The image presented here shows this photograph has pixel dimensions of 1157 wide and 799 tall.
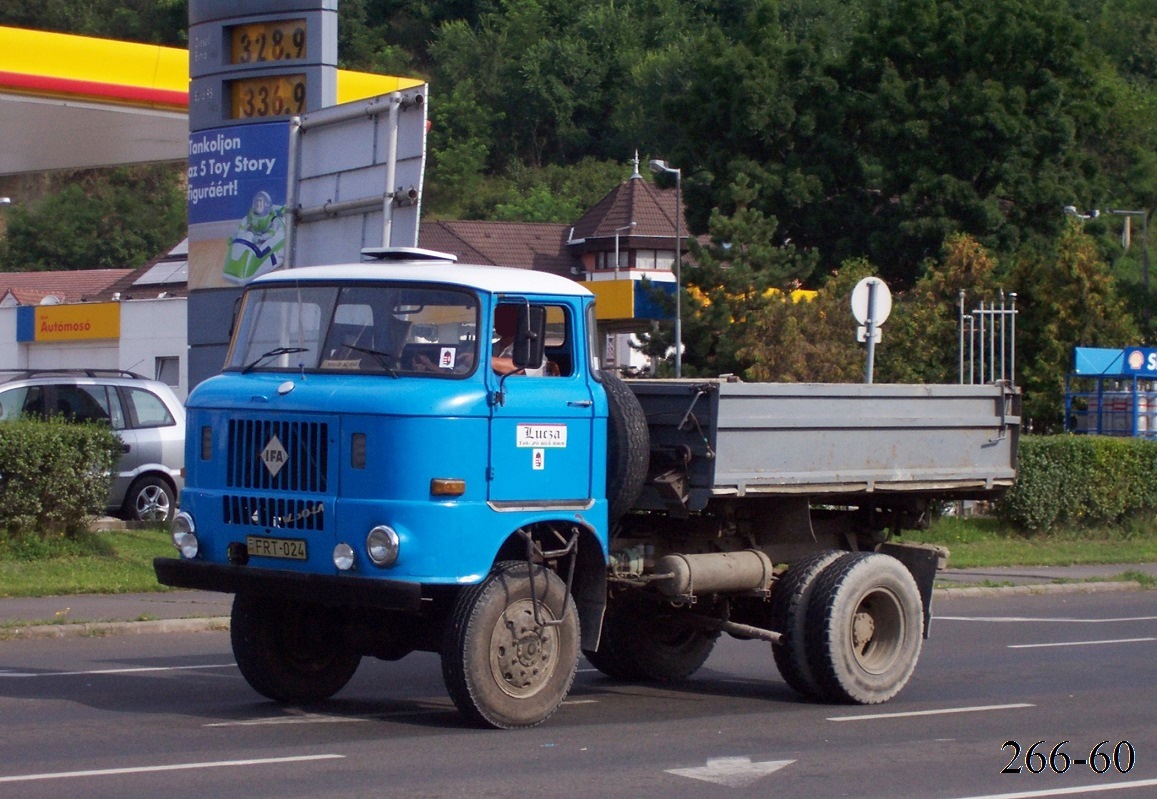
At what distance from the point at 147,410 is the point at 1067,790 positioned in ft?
48.6

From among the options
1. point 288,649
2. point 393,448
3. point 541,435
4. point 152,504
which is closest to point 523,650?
point 541,435

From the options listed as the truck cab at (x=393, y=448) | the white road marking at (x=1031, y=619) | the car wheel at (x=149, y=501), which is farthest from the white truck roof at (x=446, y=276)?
the car wheel at (x=149, y=501)

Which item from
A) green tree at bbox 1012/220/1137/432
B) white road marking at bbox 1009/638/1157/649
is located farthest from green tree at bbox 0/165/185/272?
white road marking at bbox 1009/638/1157/649

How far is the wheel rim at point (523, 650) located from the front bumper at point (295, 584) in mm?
602

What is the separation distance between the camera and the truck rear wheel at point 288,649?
31.9 feet

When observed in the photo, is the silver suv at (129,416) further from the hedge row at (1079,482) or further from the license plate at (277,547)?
the hedge row at (1079,482)

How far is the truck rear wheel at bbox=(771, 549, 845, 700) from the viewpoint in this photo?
33.6 feet

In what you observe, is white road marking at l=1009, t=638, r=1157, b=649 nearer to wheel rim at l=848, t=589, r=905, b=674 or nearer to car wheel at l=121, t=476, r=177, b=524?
wheel rim at l=848, t=589, r=905, b=674

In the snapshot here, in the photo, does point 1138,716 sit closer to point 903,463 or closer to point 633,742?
point 903,463

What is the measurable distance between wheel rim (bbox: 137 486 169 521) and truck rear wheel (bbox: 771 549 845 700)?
11.1 metres

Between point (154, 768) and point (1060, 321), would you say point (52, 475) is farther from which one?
point (1060, 321)

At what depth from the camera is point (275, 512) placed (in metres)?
8.84

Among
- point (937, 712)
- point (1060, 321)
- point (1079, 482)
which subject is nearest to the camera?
point (937, 712)

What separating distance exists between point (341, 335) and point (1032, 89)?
49.8 m
